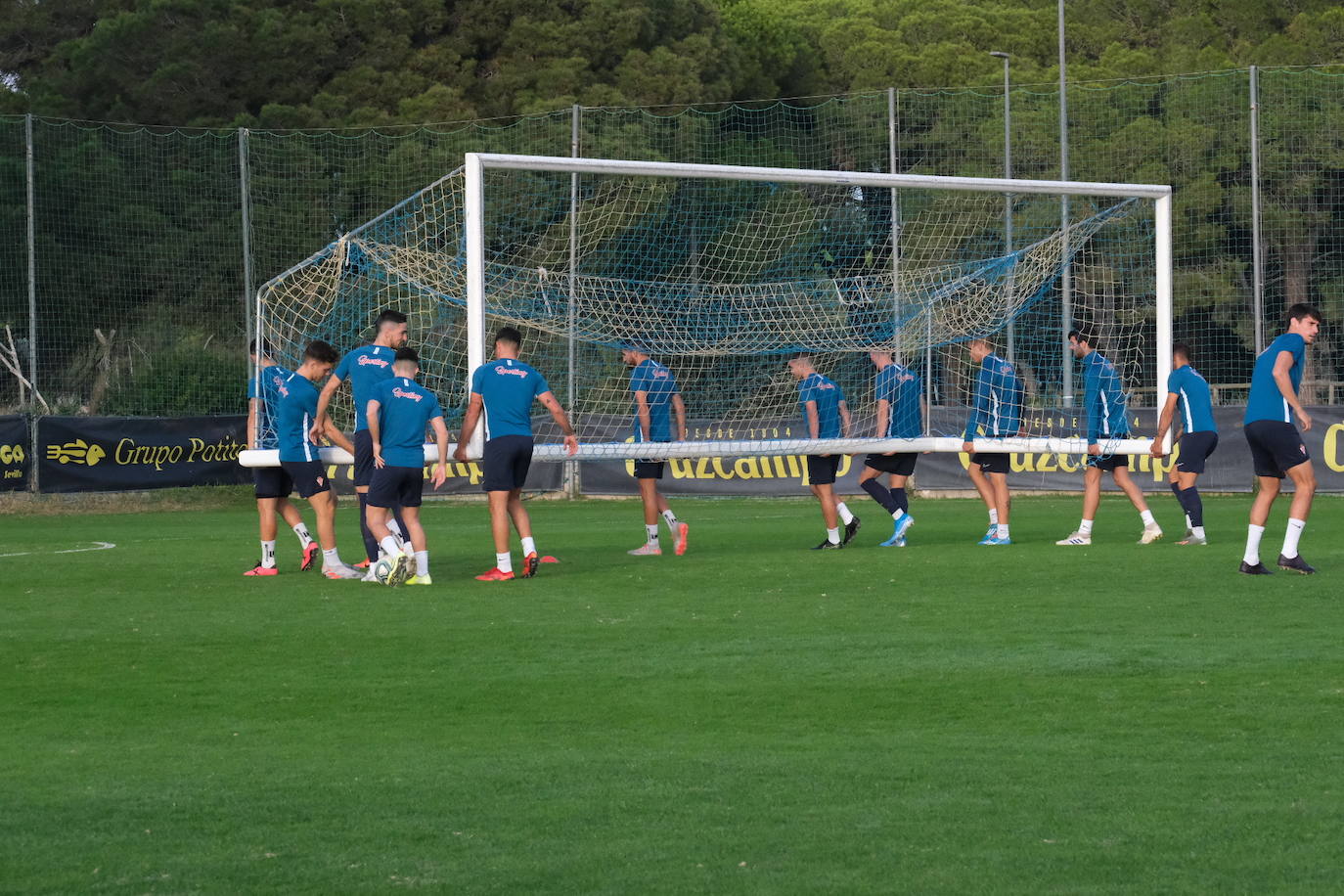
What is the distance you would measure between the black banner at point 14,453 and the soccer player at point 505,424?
13.1m

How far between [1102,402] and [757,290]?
7008 mm

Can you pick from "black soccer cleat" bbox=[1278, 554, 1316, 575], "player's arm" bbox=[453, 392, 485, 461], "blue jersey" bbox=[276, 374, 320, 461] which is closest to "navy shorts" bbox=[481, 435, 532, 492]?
"player's arm" bbox=[453, 392, 485, 461]

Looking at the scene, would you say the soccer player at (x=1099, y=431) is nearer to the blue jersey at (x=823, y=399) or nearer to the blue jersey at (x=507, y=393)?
the blue jersey at (x=823, y=399)

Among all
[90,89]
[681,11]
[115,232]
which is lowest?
[115,232]

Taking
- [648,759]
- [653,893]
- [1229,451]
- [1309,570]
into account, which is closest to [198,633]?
[648,759]

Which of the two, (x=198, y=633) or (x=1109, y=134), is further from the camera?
(x=1109, y=134)

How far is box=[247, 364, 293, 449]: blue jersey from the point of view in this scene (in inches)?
555

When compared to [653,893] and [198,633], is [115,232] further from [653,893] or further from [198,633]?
[653,893]

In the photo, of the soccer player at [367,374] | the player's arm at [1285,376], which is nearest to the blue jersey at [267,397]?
the soccer player at [367,374]

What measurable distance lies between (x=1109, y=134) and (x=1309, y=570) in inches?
715

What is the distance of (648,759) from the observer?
632 cm

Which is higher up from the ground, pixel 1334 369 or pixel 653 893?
pixel 1334 369

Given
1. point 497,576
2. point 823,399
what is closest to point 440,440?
point 497,576

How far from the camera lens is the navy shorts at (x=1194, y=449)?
51.9 ft
